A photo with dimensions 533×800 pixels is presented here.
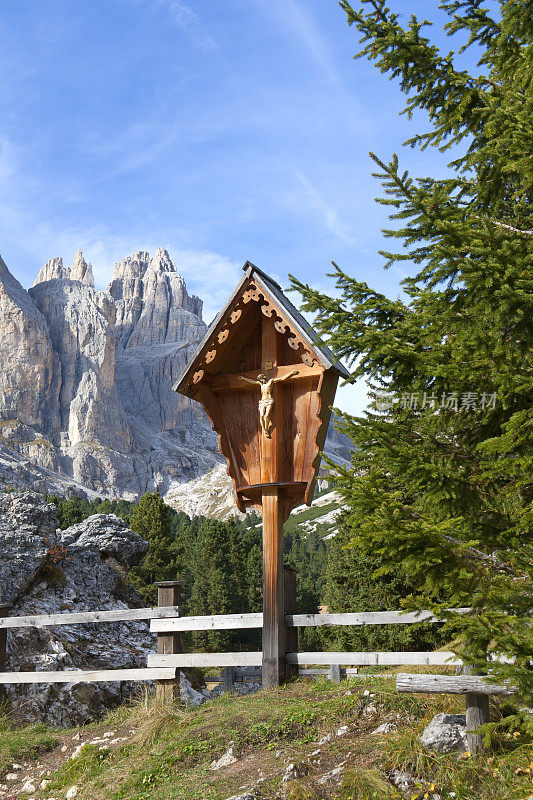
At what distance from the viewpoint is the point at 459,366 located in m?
4.02

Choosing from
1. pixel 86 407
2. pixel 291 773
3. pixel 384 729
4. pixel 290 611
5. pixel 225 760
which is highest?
pixel 86 407

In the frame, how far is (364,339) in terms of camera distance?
14.4ft

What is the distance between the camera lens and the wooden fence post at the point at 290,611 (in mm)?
7383

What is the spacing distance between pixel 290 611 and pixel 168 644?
1506 mm

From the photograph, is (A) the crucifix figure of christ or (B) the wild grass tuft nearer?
(B) the wild grass tuft

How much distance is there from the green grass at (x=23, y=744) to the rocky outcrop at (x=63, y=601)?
1.12m

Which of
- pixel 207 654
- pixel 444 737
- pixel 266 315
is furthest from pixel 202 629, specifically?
pixel 266 315

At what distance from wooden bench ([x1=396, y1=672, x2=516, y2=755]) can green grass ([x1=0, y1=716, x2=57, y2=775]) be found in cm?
480

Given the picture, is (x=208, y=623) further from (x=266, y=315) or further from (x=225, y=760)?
(x=266, y=315)

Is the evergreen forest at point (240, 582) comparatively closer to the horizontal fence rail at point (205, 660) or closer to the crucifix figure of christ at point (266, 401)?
the horizontal fence rail at point (205, 660)

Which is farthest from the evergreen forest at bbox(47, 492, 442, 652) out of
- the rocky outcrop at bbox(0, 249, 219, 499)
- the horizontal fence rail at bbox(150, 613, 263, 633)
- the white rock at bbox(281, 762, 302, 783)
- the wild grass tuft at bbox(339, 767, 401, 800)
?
the rocky outcrop at bbox(0, 249, 219, 499)

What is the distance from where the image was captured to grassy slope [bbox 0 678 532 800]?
4094 mm

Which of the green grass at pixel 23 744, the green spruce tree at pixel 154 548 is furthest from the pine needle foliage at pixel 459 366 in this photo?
the green spruce tree at pixel 154 548

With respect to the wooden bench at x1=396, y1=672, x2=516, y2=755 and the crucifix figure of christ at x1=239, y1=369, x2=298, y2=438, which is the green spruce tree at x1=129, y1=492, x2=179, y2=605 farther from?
the wooden bench at x1=396, y1=672, x2=516, y2=755
